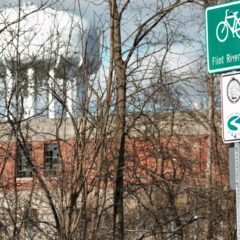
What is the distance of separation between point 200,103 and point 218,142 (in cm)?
163

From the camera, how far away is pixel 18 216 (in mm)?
11641

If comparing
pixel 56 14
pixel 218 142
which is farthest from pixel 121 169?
pixel 218 142

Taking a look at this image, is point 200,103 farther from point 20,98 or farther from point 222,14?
point 222,14

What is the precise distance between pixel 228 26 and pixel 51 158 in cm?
637

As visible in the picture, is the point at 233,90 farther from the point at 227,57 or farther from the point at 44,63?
the point at 44,63

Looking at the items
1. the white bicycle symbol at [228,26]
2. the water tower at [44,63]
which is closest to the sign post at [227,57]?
the white bicycle symbol at [228,26]

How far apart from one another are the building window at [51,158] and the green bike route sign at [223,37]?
16.9ft

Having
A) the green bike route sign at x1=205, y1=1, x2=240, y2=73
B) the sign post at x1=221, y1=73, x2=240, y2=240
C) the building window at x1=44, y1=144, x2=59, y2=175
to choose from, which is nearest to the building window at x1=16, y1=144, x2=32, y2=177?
the building window at x1=44, y1=144, x2=59, y2=175

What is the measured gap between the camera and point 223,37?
7152 millimetres

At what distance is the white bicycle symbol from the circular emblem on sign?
0.47m

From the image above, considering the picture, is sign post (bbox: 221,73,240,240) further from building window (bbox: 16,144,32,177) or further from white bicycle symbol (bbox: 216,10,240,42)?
building window (bbox: 16,144,32,177)

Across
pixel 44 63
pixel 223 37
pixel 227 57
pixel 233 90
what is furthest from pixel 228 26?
pixel 44 63

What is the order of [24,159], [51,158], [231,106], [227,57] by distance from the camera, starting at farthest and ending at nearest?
1. [51,158]
2. [24,159]
3. [227,57]
4. [231,106]

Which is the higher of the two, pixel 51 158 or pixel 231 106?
pixel 231 106
